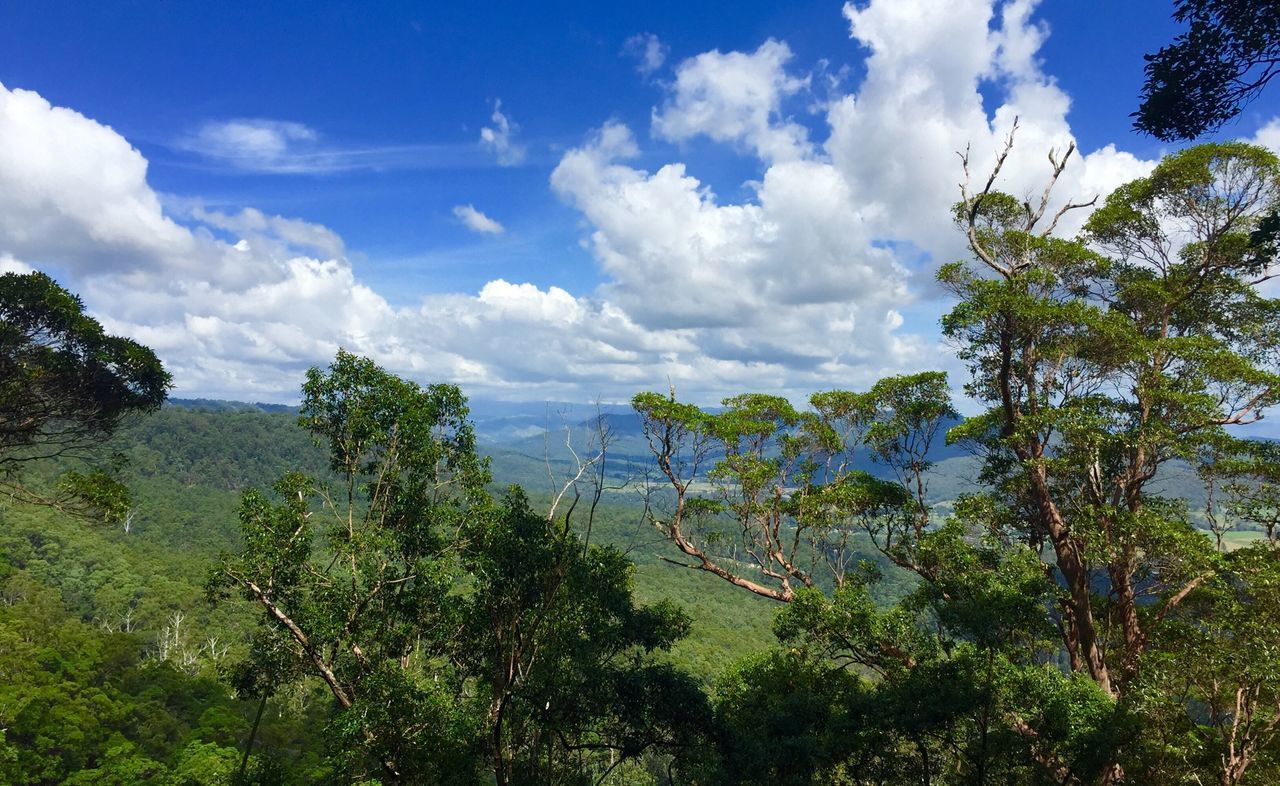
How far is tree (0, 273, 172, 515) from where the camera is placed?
1434 centimetres

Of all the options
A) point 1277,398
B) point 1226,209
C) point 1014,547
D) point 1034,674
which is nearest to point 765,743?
point 1034,674

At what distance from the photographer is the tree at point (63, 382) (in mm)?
14336

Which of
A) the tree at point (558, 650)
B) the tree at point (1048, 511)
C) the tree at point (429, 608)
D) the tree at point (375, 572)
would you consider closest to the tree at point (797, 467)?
the tree at point (1048, 511)

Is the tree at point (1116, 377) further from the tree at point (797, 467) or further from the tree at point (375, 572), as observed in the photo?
the tree at point (375, 572)

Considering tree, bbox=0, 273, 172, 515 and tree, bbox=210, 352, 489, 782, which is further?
tree, bbox=0, 273, 172, 515

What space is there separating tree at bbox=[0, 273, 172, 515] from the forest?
0.09m

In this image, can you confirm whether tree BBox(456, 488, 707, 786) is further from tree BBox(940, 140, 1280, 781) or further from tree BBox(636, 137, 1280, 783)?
tree BBox(940, 140, 1280, 781)

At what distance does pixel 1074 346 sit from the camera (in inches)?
543

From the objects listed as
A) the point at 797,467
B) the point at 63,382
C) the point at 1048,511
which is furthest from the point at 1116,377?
the point at 63,382

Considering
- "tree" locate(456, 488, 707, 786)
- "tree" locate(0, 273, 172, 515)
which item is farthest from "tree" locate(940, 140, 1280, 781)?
"tree" locate(0, 273, 172, 515)

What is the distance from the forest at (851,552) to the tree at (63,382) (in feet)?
0.28

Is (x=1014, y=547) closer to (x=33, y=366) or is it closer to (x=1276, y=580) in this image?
(x=1276, y=580)

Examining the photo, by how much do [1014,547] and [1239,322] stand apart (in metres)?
7.98

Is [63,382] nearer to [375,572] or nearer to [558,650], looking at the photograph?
[375,572]
